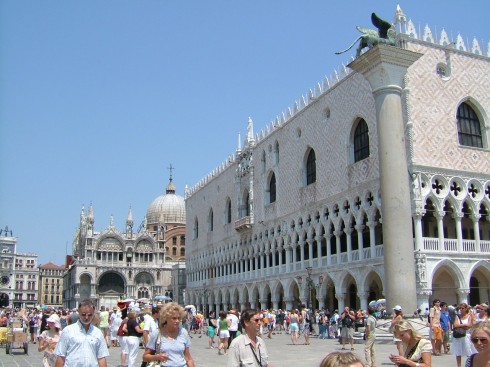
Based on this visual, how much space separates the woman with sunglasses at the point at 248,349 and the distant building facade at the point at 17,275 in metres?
79.4

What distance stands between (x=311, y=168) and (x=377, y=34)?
1666cm

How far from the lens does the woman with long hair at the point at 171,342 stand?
536 centimetres

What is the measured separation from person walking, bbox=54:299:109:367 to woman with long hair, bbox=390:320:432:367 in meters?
2.63

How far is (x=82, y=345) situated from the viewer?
5.30 meters

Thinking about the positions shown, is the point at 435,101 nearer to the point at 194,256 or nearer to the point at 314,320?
the point at 314,320

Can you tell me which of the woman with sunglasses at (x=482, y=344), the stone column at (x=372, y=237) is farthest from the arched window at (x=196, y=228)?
the woman with sunglasses at (x=482, y=344)

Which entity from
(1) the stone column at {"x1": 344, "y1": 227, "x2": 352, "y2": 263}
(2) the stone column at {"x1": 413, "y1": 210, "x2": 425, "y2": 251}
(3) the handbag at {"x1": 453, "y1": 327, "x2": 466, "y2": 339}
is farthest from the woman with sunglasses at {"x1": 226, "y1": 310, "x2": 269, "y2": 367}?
(1) the stone column at {"x1": 344, "y1": 227, "x2": 352, "y2": 263}

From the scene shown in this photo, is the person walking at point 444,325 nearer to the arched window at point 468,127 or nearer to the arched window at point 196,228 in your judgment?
the arched window at point 468,127

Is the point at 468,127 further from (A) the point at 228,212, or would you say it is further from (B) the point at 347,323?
(A) the point at 228,212

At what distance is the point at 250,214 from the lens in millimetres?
39719

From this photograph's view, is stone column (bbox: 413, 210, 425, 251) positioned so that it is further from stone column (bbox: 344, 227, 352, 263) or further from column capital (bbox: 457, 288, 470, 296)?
stone column (bbox: 344, 227, 352, 263)

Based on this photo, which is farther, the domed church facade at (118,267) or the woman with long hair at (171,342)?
the domed church facade at (118,267)

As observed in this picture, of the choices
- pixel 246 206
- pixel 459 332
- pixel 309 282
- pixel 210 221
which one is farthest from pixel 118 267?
pixel 459 332

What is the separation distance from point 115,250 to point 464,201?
46.7m
